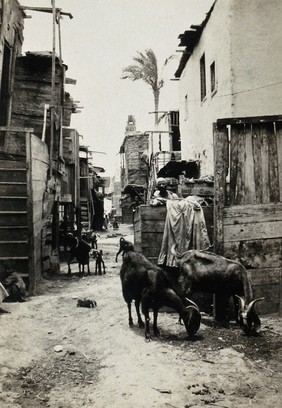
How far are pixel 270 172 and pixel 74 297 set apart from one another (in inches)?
212

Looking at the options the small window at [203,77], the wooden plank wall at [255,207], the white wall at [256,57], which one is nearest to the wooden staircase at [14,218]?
the wooden plank wall at [255,207]

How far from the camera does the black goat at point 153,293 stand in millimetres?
6234

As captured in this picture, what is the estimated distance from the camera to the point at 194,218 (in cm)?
809

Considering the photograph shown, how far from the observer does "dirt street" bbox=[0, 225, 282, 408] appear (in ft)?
14.6

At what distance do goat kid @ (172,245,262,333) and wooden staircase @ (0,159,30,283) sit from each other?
15.6 feet

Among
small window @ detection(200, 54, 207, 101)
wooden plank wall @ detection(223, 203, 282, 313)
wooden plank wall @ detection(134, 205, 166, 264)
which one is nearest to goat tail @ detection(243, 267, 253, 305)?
wooden plank wall @ detection(223, 203, 282, 313)

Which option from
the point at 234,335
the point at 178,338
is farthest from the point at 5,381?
the point at 234,335

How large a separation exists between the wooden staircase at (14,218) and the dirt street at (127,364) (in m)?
2.24

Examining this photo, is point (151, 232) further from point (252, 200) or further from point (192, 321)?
point (192, 321)

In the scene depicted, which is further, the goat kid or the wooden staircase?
the wooden staircase

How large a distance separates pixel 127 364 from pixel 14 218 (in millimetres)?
6088

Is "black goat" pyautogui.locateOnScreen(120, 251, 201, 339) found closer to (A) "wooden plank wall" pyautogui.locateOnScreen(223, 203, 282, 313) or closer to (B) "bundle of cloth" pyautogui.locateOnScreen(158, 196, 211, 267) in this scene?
(B) "bundle of cloth" pyautogui.locateOnScreen(158, 196, 211, 267)

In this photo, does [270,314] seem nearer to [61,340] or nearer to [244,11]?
[61,340]

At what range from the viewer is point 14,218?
33.9 ft
